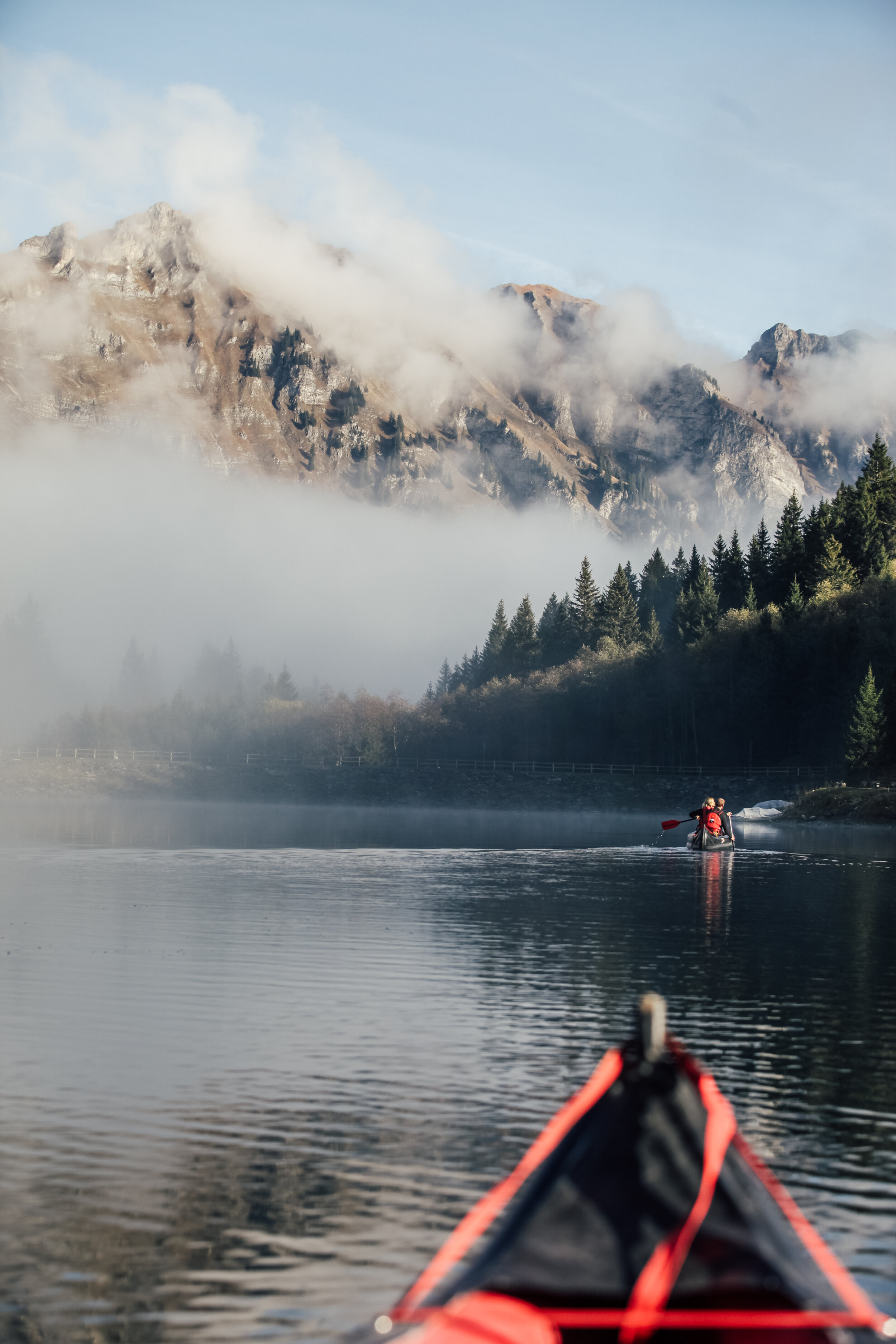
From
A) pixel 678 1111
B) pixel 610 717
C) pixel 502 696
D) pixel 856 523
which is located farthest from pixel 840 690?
pixel 678 1111

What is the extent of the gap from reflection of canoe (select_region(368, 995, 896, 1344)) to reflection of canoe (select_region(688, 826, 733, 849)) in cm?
5460

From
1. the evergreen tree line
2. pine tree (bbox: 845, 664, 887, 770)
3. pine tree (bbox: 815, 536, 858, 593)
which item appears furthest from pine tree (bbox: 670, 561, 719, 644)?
pine tree (bbox: 845, 664, 887, 770)

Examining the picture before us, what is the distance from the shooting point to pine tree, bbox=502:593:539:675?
178 metres

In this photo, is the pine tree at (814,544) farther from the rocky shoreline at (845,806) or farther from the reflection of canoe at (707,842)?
the reflection of canoe at (707,842)

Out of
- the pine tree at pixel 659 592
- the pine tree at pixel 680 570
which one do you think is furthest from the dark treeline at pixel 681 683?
the pine tree at pixel 680 570

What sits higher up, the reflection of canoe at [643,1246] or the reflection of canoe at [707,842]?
the reflection of canoe at [643,1246]

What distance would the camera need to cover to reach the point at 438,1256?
7.00 m

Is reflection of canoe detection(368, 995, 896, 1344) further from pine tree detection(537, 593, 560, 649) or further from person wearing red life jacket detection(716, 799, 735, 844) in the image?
pine tree detection(537, 593, 560, 649)

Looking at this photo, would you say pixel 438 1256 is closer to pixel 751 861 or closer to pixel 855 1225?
pixel 855 1225

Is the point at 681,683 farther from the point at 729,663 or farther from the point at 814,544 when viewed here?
the point at 814,544

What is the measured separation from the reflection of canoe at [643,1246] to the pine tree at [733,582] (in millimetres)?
144084

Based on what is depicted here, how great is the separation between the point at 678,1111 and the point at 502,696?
156709 millimetres

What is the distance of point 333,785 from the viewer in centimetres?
13412

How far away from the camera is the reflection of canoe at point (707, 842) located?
2372 inches
